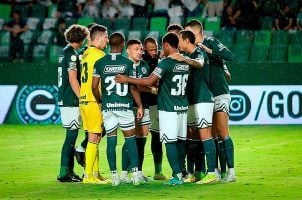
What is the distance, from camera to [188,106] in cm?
1218

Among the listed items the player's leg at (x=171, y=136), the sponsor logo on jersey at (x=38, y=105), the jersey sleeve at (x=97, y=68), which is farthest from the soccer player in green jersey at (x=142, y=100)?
the sponsor logo on jersey at (x=38, y=105)

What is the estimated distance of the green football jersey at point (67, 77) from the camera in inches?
483

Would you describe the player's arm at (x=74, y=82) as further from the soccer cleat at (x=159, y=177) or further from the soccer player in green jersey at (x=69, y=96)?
the soccer cleat at (x=159, y=177)

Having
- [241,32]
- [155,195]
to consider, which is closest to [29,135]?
[241,32]

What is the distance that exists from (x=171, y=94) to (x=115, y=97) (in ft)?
2.42

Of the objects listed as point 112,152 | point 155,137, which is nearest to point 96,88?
point 112,152

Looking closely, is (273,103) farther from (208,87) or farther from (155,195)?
(155,195)

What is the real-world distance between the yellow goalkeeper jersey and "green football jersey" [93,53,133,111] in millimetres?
270

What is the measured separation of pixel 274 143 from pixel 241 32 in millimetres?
5923

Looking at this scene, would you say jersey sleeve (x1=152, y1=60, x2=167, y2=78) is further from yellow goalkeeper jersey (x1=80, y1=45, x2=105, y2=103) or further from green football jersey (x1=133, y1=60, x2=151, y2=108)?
yellow goalkeeper jersey (x1=80, y1=45, x2=105, y2=103)

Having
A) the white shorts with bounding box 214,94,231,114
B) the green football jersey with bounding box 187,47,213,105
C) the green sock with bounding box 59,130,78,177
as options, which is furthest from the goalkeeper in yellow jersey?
the white shorts with bounding box 214,94,231,114

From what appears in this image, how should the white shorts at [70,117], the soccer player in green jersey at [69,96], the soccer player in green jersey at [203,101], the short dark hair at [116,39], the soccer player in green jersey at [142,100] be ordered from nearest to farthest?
1. the short dark hair at [116,39]
2. the soccer player in green jersey at [203,101]
3. the soccer player in green jersey at [142,100]
4. the soccer player in green jersey at [69,96]
5. the white shorts at [70,117]

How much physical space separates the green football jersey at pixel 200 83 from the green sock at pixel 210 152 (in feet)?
1.86

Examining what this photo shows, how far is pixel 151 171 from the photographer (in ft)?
44.4
